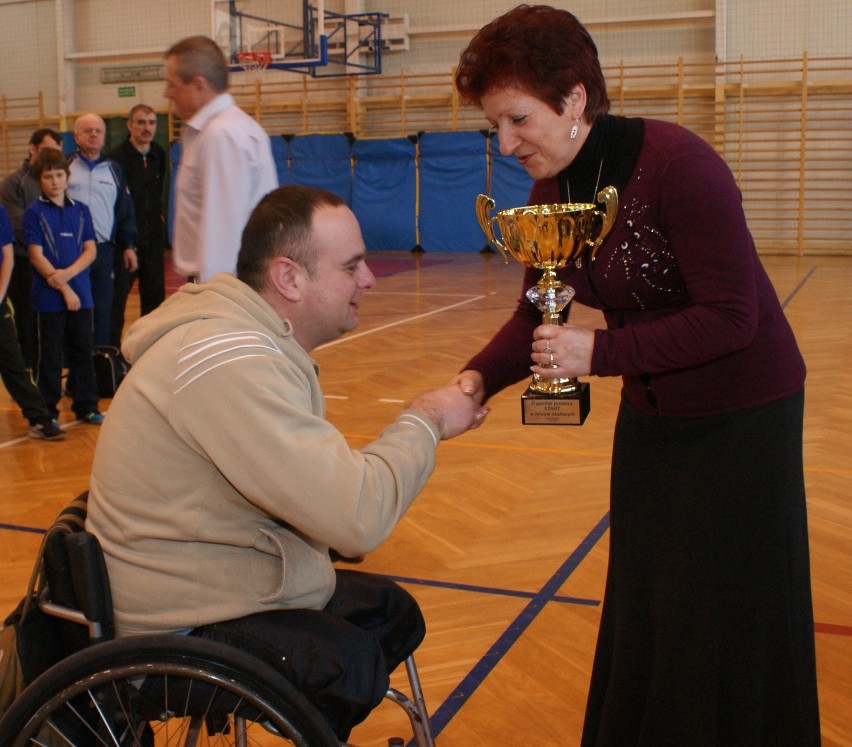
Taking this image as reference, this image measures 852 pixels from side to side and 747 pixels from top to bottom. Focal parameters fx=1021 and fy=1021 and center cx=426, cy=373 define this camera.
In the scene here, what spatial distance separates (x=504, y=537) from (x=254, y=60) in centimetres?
1216

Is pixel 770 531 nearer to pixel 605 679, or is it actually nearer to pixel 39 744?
pixel 605 679

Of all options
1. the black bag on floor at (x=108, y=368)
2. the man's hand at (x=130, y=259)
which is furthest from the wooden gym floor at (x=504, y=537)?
the man's hand at (x=130, y=259)

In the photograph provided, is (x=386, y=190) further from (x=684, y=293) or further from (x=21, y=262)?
(x=684, y=293)

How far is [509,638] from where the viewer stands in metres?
2.77

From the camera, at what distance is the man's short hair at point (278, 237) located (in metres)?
1.67

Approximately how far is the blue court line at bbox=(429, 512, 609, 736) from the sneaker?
2.84 metres

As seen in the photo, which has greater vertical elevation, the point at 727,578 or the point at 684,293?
the point at 684,293

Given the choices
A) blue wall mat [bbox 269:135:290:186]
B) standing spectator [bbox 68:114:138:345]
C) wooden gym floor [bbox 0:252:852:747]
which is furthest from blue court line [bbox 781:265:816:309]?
blue wall mat [bbox 269:135:290:186]

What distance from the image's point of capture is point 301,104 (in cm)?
1662

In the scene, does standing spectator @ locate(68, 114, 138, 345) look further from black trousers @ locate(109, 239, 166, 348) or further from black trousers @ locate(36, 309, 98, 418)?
black trousers @ locate(36, 309, 98, 418)

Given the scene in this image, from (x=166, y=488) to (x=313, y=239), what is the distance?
0.47m

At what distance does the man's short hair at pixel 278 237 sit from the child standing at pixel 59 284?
3912 mm

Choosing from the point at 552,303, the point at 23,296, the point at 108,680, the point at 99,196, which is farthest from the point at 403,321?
the point at 108,680

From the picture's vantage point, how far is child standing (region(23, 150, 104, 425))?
→ 5.28 metres
